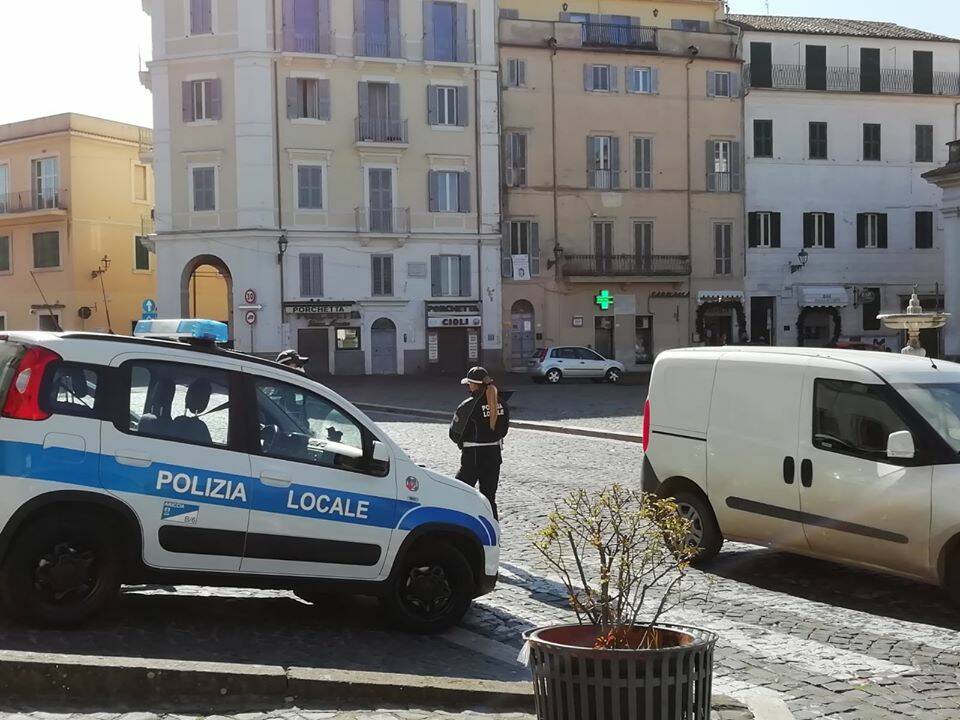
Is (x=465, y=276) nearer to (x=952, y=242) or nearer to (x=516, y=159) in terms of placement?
(x=516, y=159)

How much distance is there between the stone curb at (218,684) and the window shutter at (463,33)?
44.0 metres

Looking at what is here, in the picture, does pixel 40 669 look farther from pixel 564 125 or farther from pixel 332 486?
pixel 564 125

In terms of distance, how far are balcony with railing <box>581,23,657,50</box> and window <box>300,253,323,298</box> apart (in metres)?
15.1

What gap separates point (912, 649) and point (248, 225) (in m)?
39.8

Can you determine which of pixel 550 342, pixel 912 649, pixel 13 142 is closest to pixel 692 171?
pixel 550 342

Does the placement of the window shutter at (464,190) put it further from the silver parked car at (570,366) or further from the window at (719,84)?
the window at (719,84)

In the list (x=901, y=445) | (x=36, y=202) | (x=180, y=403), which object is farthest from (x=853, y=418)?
(x=36, y=202)

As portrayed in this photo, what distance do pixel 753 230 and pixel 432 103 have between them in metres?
15.0

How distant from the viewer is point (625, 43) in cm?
5103

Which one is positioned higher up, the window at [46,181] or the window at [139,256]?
the window at [46,181]

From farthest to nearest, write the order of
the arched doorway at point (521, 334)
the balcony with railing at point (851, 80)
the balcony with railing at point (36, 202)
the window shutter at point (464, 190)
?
the balcony with railing at point (36, 202) → the balcony with railing at point (851, 80) → the arched doorway at point (521, 334) → the window shutter at point (464, 190)

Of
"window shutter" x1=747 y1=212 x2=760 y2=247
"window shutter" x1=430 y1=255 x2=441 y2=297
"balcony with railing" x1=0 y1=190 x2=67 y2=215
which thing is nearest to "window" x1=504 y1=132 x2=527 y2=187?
"window shutter" x1=430 y1=255 x2=441 y2=297

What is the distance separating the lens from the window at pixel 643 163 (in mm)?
50938

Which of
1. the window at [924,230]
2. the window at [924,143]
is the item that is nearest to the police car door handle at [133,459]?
the window at [924,230]
